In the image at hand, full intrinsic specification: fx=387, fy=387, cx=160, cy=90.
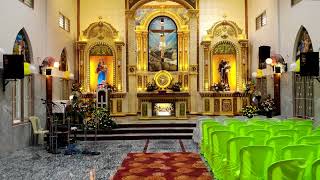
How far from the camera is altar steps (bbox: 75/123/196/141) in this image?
48.3ft

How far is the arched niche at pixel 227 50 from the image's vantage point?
19750mm

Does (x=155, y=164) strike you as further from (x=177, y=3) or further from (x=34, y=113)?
(x=177, y=3)

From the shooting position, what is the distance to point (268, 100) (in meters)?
15.4

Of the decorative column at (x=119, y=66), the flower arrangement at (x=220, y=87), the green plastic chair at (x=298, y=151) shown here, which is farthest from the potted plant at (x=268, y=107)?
the green plastic chair at (x=298, y=151)

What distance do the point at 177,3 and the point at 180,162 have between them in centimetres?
1269

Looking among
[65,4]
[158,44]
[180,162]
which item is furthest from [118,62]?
[180,162]

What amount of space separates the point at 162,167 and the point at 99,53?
1207 cm

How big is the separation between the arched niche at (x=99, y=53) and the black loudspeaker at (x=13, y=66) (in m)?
8.65

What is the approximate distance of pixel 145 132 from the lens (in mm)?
15383

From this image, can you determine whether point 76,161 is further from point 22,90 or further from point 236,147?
point 236,147

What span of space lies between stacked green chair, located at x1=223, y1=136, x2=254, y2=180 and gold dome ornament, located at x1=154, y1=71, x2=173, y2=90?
13.6 m

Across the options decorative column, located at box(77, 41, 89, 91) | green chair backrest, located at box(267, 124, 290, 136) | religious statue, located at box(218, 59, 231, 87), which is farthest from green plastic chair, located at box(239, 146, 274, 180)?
decorative column, located at box(77, 41, 89, 91)

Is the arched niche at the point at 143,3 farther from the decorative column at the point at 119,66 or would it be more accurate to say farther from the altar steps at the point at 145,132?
the altar steps at the point at 145,132

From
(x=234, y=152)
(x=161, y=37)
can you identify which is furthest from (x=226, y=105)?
(x=234, y=152)
